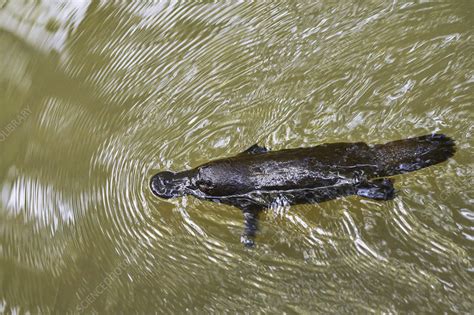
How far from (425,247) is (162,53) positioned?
210 centimetres

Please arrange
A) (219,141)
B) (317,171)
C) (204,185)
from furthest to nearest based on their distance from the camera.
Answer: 1. (219,141)
2. (204,185)
3. (317,171)

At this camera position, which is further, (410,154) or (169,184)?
(169,184)

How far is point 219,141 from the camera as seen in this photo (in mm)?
3254

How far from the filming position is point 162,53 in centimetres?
365

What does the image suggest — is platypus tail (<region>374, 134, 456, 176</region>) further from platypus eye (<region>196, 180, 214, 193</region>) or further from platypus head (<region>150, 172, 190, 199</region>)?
platypus head (<region>150, 172, 190, 199</region>)

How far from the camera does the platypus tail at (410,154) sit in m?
2.86

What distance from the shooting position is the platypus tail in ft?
9.38

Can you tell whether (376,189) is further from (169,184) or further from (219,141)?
(169,184)

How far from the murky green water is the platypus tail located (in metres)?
0.07

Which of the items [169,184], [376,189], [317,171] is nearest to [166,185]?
[169,184]

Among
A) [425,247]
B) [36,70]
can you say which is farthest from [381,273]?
[36,70]

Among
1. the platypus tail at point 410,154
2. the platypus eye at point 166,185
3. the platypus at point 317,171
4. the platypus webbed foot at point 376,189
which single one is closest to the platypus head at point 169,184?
the platypus eye at point 166,185

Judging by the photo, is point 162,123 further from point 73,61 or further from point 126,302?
point 126,302

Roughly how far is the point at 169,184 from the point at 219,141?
41cm
